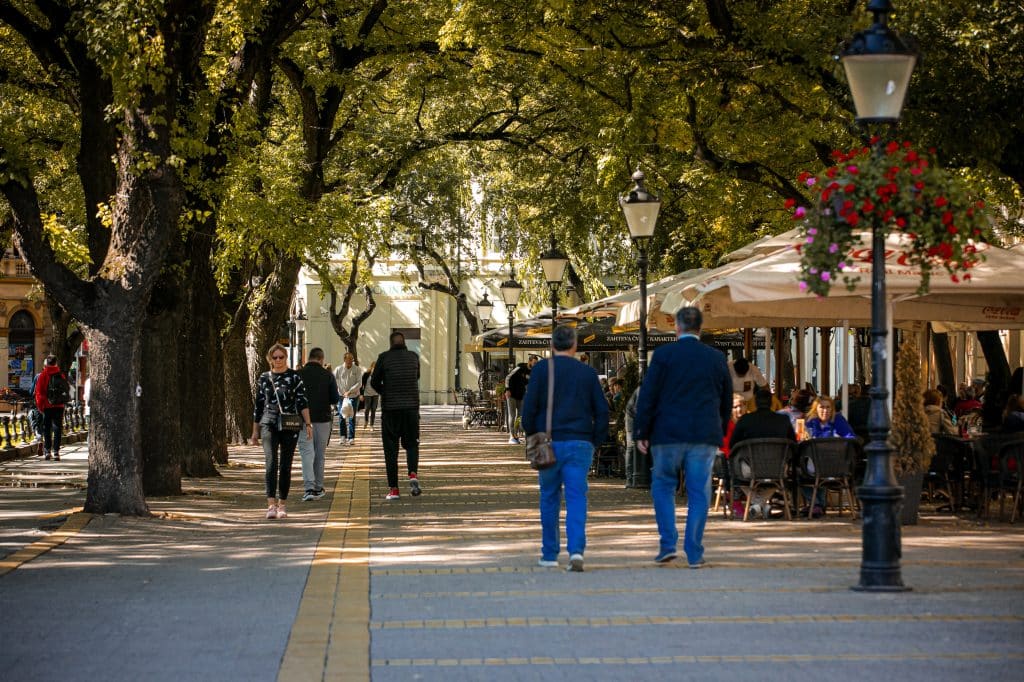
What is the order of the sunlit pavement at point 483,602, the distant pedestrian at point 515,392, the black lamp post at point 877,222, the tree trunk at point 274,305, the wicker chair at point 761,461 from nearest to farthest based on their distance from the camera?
the sunlit pavement at point 483,602 < the black lamp post at point 877,222 < the wicker chair at point 761,461 < the tree trunk at point 274,305 < the distant pedestrian at point 515,392

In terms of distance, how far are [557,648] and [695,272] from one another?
1356cm

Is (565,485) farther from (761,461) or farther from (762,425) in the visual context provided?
(762,425)

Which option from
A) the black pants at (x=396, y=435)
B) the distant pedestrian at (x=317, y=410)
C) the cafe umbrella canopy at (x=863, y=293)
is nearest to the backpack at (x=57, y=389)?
the distant pedestrian at (x=317, y=410)

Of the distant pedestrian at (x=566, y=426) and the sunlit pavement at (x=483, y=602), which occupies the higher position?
the distant pedestrian at (x=566, y=426)

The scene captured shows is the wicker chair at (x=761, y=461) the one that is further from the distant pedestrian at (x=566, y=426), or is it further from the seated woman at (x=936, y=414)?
the distant pedestrian at (x=566, y=426)

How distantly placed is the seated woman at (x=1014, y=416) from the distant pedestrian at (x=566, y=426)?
5691mm

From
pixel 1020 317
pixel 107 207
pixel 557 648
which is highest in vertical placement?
pixel 107 207

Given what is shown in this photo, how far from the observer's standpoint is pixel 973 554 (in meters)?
11.4

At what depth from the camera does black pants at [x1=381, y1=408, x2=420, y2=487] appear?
1762 cm

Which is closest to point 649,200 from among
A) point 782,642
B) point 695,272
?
point 695,272

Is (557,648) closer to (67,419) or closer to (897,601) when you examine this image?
(897,601)

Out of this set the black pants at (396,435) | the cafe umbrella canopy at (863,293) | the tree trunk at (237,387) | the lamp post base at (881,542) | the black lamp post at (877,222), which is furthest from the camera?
the tree trunk at (237,387)

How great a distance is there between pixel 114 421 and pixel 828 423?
681 cm

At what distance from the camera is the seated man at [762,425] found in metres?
14.3
